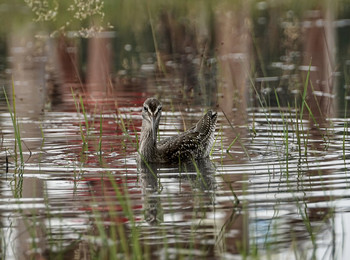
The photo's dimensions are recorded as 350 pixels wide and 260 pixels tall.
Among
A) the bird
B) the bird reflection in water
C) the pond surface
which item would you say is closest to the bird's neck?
the bird

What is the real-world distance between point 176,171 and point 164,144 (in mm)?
824

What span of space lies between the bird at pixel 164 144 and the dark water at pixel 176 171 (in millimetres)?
160

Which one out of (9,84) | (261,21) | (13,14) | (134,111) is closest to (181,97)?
(134,111)

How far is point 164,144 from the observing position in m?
10.5

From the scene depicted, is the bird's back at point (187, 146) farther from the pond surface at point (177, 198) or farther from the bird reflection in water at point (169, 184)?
the pond surface at point (177, 198)

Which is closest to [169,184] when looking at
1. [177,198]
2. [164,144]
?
[177,198]

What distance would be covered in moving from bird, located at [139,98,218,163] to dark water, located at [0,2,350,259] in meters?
0.16

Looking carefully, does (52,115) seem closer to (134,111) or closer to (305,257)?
(134,111)

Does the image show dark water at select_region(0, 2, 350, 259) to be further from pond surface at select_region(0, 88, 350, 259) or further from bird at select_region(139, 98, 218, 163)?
bird at select_region(139, 98, 218, 163)

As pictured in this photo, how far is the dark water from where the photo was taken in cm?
661

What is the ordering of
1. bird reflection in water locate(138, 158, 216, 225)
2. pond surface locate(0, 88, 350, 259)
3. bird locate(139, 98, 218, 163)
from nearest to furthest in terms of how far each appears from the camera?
1. pond surface locate(0, 88, 350, 259)
2. bird reflection in water locate(138, 158, 216, 225)
3. bird locate(139, 98, 218, 163)

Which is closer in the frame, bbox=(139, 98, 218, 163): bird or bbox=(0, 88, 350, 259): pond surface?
bbox=(0, 88, 350, 259): pond surface

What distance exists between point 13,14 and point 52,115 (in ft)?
49.5

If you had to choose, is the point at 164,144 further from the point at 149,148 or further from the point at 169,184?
the point at 169,184
